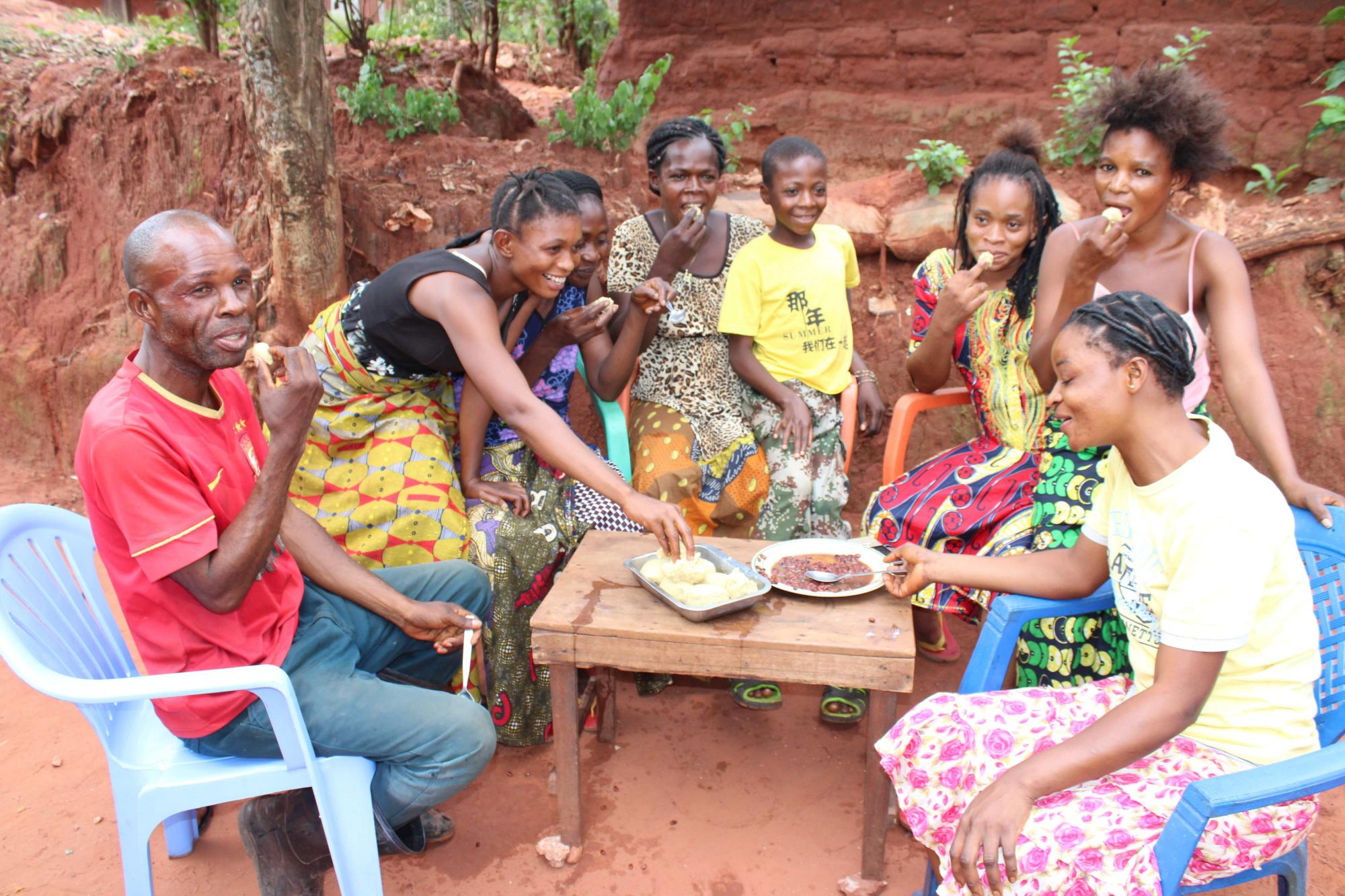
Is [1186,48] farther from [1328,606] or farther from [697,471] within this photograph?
[1328,606]

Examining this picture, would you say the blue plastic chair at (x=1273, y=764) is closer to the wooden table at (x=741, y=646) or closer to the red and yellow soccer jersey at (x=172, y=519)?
the wooden table at (x=741, y=646)

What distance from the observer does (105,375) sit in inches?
193

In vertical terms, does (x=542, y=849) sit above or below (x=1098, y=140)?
below

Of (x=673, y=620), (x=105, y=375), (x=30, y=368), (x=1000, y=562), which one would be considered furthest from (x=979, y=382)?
(x=30, y=368)

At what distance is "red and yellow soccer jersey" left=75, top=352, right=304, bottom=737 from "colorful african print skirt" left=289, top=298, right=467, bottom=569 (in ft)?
2.37

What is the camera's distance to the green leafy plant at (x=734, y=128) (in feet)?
16.9

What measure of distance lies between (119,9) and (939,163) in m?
10.2

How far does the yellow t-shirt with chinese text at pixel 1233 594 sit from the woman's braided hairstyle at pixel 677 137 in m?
2.20

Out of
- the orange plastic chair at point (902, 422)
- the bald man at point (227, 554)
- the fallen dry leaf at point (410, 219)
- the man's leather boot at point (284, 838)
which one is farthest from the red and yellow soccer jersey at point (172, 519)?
the fallen dry leaf at point (410, 219)

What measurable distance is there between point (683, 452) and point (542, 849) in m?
A: 1.47

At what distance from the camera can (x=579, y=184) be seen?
3385 millimetres

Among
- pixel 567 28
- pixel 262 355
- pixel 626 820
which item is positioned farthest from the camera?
pixel 567 28

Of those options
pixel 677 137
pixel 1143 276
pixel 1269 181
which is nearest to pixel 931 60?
pixel 1269 181

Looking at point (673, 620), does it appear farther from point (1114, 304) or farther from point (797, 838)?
point (1114, 304)
